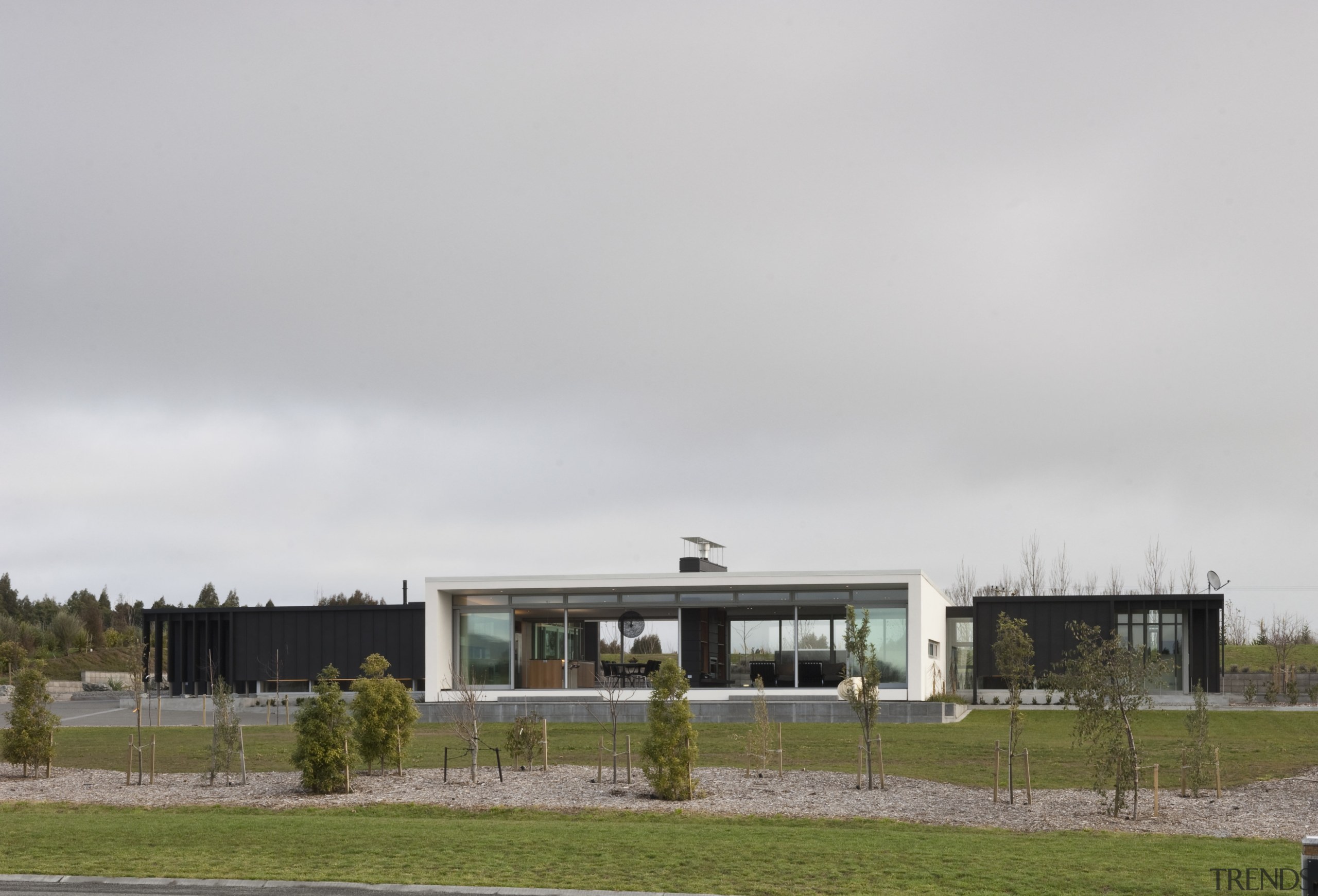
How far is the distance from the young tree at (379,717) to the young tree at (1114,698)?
10690 mm

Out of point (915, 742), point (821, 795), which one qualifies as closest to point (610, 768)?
point (821, 795)

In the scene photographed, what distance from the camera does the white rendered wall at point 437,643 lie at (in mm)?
36938

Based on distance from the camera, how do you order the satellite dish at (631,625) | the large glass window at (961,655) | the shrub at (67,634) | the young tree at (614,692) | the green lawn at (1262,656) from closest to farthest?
the young tree at (614,692) < the satellite dish at (631,625) < the large glass window at (961,655) < the green lawn at (1262,656) < the shrub at (67,634)

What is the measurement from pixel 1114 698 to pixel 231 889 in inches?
434

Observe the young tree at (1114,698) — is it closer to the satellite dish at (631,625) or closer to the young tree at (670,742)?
the young tree at (670,742)

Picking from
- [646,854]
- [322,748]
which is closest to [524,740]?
[322,748]

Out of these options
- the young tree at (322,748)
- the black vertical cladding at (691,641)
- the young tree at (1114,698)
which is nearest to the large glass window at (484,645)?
the black vertical cladding at (691,641)

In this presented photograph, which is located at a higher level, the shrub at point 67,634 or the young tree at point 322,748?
the young tree at point 322,748

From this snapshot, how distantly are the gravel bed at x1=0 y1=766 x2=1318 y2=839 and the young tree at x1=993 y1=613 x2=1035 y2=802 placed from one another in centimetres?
94

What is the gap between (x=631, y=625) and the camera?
38.0 meters

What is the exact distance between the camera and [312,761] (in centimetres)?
1784

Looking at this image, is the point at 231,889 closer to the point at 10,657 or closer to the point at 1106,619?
the point at 1106,619

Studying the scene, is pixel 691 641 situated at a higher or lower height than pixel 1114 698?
lower

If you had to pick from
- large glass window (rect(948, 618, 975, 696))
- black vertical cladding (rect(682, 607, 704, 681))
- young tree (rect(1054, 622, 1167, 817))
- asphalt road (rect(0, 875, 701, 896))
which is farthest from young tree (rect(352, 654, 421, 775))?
large glass window (rect(948, 618, 975, 696))
